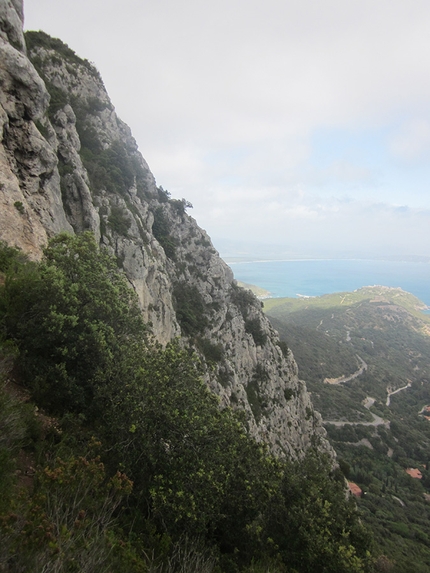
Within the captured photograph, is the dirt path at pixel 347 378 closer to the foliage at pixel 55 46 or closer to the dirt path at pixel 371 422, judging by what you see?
the dirt path at pixel 371 422

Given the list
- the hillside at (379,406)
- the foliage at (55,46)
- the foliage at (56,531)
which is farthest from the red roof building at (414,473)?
the foliage at (55,46)

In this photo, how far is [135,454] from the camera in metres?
7.30

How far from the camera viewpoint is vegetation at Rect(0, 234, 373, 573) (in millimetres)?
5559

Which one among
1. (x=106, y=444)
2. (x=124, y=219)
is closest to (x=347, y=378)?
(x=124, y=219)

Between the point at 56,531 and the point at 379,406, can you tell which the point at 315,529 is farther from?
the point at 379,406

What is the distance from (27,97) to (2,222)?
9417 millimetres

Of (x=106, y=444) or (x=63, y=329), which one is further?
(x=63, y=329)

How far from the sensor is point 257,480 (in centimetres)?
802

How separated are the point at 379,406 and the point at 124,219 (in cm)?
7941

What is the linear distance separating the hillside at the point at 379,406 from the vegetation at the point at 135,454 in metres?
12.2

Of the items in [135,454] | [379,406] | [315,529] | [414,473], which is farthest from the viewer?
[379,406]

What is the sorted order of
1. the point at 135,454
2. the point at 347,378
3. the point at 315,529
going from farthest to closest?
the point at 347,378 → the point at 315,529 → the point at 135,454

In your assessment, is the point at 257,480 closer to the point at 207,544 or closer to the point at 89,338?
the point at 207,544

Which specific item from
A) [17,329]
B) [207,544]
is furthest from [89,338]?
[207,544]
